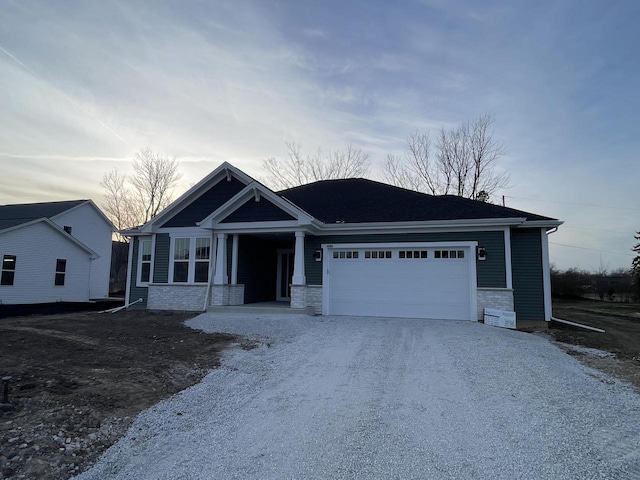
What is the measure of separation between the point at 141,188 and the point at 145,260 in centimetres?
2052

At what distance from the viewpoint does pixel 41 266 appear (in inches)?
778

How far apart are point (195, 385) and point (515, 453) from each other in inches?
167

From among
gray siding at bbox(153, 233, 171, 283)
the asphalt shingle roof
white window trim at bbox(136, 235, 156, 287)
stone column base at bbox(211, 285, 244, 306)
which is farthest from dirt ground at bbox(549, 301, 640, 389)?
the asphalt shingle roof

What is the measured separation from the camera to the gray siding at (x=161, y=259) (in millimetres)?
13867

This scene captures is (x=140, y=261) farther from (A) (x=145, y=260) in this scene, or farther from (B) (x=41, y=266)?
(B) (x=41, y=266)

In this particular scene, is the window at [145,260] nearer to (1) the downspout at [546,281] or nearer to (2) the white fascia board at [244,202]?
(2) the white fascia board at [244,202]

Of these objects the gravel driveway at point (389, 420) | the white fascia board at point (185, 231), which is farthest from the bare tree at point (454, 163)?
the gravel driveway at point (389, 420)

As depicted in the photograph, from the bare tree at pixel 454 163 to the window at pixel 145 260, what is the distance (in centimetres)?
1927

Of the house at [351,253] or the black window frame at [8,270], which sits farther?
the black window frame at [8,270]

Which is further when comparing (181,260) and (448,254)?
(181,260)

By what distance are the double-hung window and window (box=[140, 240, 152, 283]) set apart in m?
1.47

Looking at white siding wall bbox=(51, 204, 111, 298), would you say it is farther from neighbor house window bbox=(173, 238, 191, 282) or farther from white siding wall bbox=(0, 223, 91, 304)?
neighbor house window bbox=(173, 238, 191, 282)

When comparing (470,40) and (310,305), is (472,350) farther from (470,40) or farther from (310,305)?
(470,40)

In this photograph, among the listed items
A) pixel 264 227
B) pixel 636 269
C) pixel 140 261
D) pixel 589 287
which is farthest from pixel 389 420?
pixel 589 287
